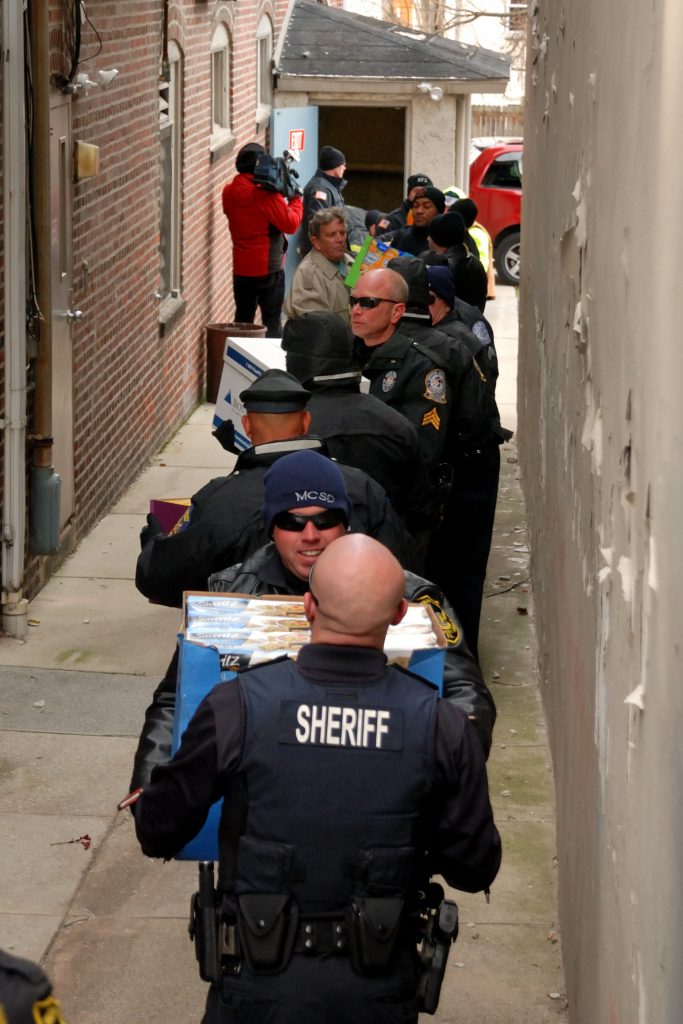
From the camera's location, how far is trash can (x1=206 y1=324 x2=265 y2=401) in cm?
1379

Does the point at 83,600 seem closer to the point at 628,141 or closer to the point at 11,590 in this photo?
the point at 11,590

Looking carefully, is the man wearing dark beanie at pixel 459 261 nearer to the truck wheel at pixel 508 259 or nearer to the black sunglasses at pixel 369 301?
the black sunglasses at pixel 369 301

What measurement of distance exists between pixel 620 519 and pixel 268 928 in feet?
3.93

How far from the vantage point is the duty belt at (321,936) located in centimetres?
319

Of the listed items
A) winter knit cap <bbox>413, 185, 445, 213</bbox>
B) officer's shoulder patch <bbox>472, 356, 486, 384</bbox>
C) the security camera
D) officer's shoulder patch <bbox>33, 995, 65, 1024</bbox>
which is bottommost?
officer's shoulder patch <bbox>472, 356, 486, 384</bbox>

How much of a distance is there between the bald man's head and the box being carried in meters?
0.22

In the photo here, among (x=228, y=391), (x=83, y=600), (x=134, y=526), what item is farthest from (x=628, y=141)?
(x=134, y=526)

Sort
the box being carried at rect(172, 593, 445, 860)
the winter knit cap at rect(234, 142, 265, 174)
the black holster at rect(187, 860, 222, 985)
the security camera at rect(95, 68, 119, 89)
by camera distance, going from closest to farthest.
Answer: the black holster at rect(187, 860, 222, 985) < the box being carried at rect(172, 593, 445, 860) < the security camera at rect(95, 68, 119, 89) < the winter knit cap at rect(234, 142, 265, 174)

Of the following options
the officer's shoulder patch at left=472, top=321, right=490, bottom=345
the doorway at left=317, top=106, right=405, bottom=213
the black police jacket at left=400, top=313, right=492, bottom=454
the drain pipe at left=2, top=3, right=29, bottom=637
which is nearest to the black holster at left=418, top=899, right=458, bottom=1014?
the black police jacket at left=400, top=313, right=492, bottom=454

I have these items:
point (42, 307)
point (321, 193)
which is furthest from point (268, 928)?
point (321, 193)

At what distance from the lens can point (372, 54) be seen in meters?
18.9

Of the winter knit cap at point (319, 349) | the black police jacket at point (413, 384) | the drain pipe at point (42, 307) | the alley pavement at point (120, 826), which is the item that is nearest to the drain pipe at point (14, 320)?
the drain pipe at point (42, 307)

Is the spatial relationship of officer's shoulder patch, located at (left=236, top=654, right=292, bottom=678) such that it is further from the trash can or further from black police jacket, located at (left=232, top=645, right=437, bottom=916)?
the trash can

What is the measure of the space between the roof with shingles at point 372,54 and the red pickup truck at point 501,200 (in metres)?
3.13
